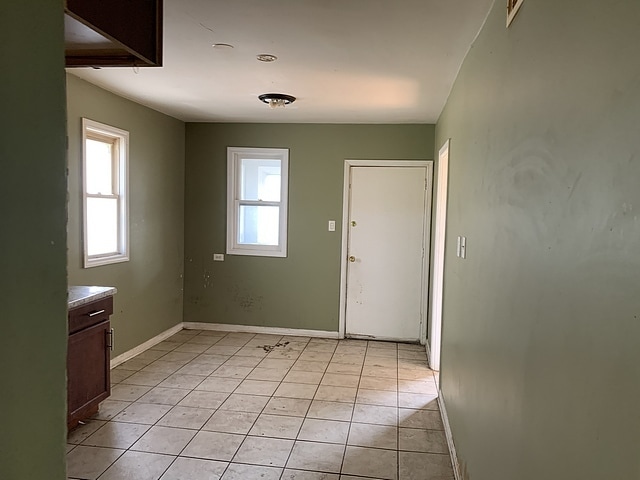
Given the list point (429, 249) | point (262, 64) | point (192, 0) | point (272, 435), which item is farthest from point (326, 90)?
point (272, 435)

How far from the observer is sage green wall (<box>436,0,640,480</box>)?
0.82 metres

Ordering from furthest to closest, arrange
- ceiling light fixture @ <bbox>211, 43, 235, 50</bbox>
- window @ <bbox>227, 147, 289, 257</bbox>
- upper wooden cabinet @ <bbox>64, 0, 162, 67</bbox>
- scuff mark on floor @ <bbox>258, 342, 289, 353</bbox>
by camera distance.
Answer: window @ <bbox>227, 147, 289, 257</bbox> → scuff mark on floor @ <bbox>258, 342, 289, 353</bbox> → ceiling light fixture @ <bbox>211, 43, 235, 50</bbox> → upper wooden cabinet @ <bbox>64, 0, 162, 67</bbox>

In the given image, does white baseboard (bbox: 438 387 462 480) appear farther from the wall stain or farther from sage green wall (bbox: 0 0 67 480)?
the wall stain

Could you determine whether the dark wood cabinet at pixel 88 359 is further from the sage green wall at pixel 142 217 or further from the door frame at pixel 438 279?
the door frame at pixel 438 279

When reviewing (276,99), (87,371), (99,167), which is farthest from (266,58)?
(87,371)

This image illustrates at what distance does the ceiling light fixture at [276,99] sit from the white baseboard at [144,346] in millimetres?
2593

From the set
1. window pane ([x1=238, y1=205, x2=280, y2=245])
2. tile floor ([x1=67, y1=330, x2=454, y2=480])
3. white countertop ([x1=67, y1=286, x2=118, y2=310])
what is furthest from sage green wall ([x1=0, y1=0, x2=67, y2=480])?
window pane ([x1=238, y1=205, x2=280, y2=245])

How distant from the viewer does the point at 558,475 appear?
108cm

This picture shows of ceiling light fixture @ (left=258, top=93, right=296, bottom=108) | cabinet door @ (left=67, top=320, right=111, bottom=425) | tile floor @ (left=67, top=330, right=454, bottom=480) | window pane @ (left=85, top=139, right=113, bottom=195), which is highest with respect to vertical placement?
ceiling light fixture @ (left=258, top=93, right=296, bottom=108)

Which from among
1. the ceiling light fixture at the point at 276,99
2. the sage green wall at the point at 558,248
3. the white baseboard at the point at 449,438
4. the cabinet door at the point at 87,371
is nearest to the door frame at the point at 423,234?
the ceiling light fixture at the point at 276,99

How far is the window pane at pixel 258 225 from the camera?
5.34 m

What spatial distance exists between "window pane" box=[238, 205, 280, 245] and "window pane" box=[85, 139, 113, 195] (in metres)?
1.59

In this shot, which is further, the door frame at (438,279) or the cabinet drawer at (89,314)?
the door frame at (438,279)

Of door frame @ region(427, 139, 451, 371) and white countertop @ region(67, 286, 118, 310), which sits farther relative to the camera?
door frame @ region(427, 139, 451, 371)
